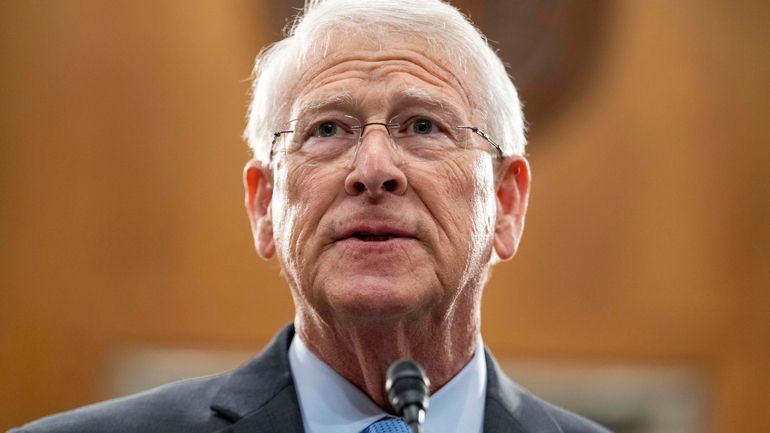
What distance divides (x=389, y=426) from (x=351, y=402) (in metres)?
0.12

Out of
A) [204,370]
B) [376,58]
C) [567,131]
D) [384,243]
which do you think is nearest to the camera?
[384,243]

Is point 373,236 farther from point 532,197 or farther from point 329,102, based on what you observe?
point 532,197

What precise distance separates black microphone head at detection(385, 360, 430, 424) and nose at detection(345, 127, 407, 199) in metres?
0.52

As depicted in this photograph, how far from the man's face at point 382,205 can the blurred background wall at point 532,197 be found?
Result: 253 centimetres

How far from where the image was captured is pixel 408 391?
1.94 meters

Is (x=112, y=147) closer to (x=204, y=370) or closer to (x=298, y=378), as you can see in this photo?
(x=204, y=370)

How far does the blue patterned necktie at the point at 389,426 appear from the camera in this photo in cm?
242

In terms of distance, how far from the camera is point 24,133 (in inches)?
203

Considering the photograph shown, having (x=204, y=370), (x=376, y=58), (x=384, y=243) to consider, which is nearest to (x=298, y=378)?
(x=384, y=243)

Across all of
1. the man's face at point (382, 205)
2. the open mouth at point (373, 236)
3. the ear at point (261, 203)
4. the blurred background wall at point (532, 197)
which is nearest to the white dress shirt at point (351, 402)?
the man's face at point (382, 205)

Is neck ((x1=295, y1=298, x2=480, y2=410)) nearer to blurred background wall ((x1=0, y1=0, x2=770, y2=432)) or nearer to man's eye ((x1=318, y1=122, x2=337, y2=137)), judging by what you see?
man's eye ((x1=318, y1=122, x2=337, y2=137))

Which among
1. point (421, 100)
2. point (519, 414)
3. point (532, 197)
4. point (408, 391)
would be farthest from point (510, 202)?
point (532, 197)

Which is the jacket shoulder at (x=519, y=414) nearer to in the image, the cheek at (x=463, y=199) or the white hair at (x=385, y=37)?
the cheek at (x=463, y=199)

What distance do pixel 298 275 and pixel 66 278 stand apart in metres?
2.85
